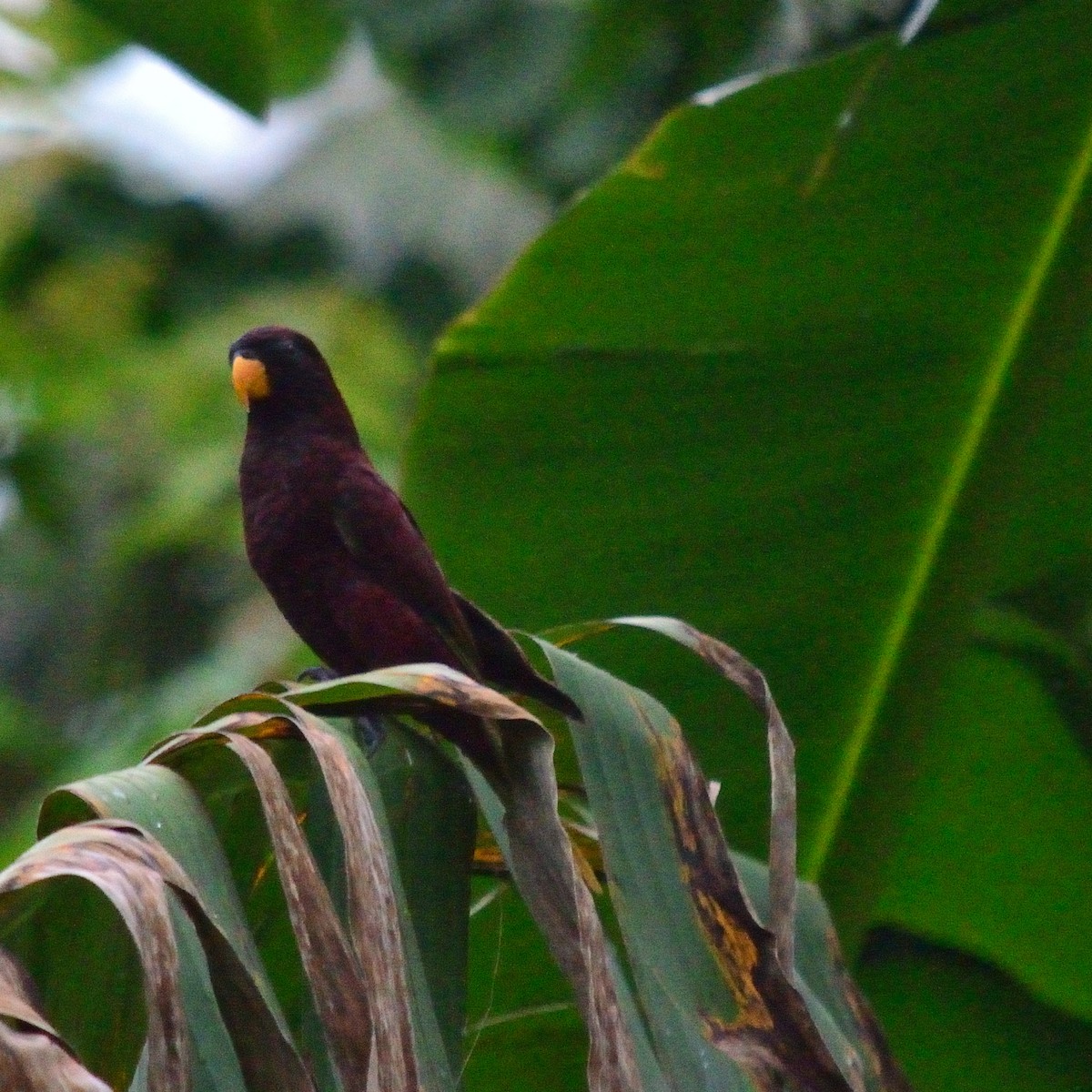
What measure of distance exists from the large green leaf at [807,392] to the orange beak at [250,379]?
299mm

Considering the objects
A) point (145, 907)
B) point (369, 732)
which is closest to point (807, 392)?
point (369, 732)

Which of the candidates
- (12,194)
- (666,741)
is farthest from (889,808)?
(12,194)

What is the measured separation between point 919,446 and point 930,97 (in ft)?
1.45

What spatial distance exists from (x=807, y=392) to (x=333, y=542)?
696mm

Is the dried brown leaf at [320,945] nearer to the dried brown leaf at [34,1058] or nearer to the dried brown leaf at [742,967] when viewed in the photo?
the dried brown leaf at [34,1058]

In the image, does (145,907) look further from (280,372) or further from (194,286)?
(194,286)

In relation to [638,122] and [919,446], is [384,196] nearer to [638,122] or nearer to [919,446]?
[638,122]

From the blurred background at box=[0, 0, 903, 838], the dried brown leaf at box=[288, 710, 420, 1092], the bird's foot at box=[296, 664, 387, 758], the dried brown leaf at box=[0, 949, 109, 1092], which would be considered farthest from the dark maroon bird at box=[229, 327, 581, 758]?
the blurred background at box=[0, 0, 903, 838]

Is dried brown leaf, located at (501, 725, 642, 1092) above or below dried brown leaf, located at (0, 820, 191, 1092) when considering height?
below

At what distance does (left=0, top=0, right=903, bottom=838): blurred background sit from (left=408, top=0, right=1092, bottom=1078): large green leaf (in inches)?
154

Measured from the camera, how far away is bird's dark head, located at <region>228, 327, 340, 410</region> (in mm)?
1725

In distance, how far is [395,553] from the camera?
159 centimetres

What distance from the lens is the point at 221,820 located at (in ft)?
4.16

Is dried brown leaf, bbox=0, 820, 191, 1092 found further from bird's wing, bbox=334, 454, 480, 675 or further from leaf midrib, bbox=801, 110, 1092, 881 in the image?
leaf midrib, bbox=801, 110, 1092, 881
